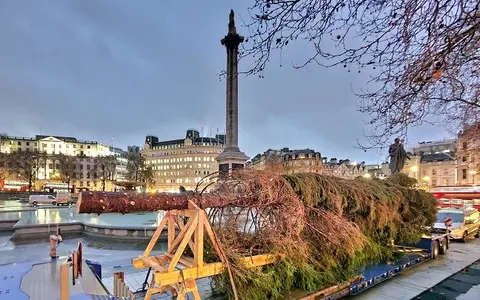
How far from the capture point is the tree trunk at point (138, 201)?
3586 millimetres

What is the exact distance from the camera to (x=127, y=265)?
34.0 ft

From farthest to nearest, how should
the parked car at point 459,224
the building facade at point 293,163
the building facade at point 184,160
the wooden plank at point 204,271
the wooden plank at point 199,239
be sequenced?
1. the building facade at point 184,160
2. the parked car at point 459,224
3. the building facade at point 293,163
4. the wooden plank at point 199,239
5. the wooden plank at point 204,271

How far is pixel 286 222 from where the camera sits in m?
5.73

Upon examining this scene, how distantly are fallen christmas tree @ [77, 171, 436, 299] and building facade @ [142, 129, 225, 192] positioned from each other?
117385 mm

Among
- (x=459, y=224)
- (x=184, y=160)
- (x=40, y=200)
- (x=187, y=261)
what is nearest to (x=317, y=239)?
(x=187, y=261)

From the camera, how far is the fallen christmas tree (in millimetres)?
5113

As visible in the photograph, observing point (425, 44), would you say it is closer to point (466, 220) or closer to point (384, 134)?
point (384, 134)

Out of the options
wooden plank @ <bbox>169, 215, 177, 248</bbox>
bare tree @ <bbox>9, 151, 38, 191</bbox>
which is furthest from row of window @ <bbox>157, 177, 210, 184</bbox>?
wooden plank @ <bbox>169, 215, 177, 248</bbox>

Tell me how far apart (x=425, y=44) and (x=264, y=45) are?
4.47ft

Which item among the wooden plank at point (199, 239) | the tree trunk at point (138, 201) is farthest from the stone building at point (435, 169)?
the wooden plank at point (199, 239)

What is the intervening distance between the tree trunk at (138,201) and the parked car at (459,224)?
1374 cm

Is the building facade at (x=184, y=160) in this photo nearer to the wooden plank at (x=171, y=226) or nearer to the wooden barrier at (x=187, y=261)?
the wooden plank at (x=171, y=226)

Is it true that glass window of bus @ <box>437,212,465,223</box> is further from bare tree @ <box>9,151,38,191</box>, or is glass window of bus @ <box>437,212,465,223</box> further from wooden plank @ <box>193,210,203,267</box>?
bare tree @ <box>9,151,38,191</box>

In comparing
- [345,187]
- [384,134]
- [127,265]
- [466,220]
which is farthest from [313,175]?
[466,220]
